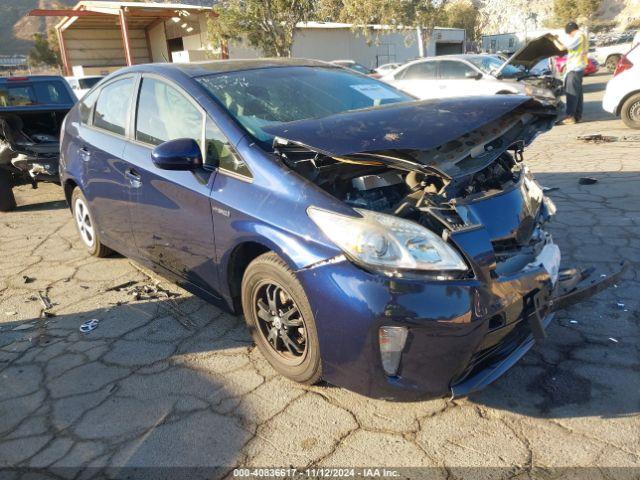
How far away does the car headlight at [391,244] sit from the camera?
2.22 m

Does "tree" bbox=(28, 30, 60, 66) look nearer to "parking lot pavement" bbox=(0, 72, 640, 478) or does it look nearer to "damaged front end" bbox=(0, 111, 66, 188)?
"damaged front end" bbox=(0, 111, 66, 188)

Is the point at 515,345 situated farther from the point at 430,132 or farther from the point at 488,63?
the point at 488,63

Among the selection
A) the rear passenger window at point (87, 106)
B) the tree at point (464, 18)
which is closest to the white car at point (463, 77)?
the rear passenger window at point (87, 106)

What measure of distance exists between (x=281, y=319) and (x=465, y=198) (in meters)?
1.13

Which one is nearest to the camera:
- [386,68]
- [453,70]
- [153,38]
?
[453,70]

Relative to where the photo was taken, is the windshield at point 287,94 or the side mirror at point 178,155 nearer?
the side mirror at point 178,155

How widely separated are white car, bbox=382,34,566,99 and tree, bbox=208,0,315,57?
3.33 meters

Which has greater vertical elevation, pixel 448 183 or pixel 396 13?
pixel 396 13

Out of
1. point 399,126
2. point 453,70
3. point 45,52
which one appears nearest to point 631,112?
point 453,70

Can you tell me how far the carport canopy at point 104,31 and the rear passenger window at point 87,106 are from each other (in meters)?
19.9

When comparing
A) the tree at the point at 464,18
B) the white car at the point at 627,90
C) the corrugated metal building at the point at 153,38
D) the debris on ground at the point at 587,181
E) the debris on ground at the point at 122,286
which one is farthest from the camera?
the tree at the point at 464,18

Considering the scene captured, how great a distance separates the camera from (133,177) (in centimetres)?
354

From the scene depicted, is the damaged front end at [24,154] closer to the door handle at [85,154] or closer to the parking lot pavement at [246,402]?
the door handle at [85,154]

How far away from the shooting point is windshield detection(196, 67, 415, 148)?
3.07m
